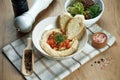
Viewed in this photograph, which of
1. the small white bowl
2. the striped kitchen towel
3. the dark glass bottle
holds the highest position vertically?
the dark glass bottle

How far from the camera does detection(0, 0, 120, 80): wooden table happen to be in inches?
38.1

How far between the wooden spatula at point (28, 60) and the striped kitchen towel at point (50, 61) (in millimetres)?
20

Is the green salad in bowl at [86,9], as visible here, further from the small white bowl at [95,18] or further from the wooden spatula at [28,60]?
the wooden spatula at [28,60]

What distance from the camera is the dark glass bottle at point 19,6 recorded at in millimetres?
1078

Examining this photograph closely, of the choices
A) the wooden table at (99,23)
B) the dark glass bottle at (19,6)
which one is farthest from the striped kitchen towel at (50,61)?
the dark glass bottle at (19,6)

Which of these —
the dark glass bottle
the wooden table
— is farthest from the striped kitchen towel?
the dark glass bottle

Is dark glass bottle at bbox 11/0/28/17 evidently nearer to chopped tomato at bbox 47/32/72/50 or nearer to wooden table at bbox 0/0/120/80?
wooden table at bbox 0/0/120/80

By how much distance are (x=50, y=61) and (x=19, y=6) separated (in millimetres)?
268

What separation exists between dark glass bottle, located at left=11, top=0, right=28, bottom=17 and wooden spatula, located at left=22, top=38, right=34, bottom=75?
5.7 inches

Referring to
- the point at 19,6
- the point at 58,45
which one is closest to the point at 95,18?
the point at 58,45

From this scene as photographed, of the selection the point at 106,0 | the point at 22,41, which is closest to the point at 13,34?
the point at 22,41

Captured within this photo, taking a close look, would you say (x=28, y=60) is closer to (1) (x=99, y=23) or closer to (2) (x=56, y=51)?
(2) (x=56, y=51)

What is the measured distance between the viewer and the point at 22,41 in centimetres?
107

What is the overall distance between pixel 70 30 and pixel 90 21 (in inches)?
3.9
